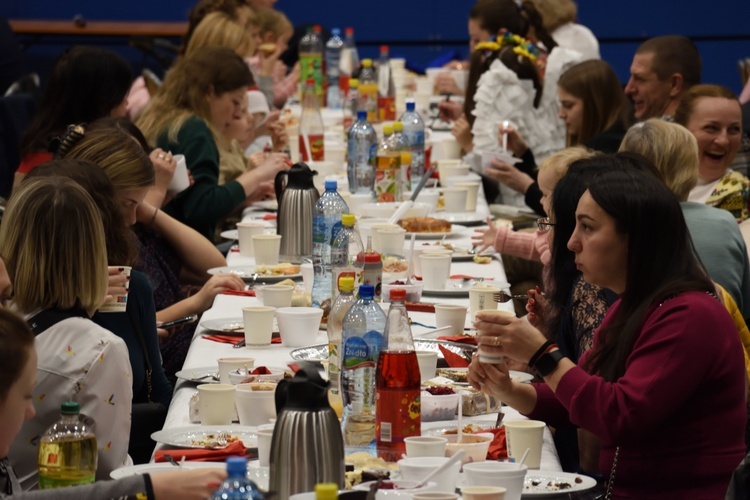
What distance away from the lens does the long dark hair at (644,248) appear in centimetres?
228

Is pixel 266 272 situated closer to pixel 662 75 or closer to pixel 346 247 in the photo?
pixel 346 247

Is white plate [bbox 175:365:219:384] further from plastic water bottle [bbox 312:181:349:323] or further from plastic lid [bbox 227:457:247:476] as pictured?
plastic lid [bbox 227:457:247:476]

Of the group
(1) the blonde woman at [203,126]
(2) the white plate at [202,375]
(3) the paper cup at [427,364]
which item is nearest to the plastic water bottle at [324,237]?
(2) the white plate at [202,375]

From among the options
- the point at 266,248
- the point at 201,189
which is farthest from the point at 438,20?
the point at 266,248

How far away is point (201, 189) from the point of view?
4633mm

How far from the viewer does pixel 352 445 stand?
84.7 inches

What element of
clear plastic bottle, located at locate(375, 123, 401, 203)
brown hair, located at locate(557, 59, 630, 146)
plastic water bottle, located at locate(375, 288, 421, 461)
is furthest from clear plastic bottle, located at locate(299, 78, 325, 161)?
plastic water bottle, located at locate(375, 288, 421, 461)

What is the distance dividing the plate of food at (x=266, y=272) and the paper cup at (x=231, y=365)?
104 cm

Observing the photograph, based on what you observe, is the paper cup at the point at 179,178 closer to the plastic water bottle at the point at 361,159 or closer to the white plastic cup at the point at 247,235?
the white plastic cup at the point at 247,235

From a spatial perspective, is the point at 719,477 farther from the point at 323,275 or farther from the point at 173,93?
the point at 173,93

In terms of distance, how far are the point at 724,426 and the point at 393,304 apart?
25.9 inches

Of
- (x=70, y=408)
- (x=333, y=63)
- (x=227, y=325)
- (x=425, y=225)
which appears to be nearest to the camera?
(x=70, y=408)

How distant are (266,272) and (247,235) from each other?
371 mm

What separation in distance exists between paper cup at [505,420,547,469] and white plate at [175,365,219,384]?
72 centimetres
